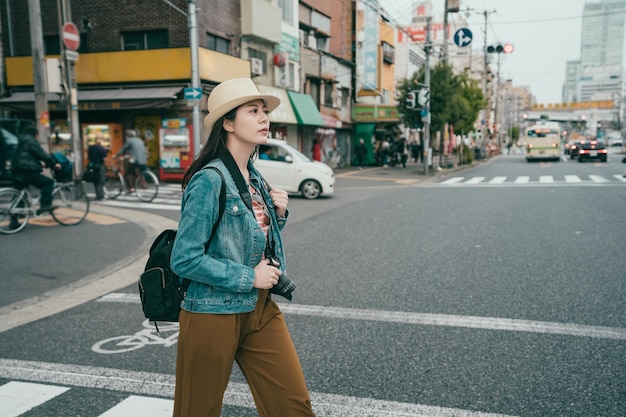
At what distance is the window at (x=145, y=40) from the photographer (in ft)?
71.7

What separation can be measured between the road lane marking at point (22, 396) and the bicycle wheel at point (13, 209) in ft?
21.5

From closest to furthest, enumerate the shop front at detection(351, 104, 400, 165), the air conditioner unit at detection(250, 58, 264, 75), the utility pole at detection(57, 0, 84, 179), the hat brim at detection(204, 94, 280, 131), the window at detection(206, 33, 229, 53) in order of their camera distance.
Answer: the hat brim at detection(204, 94, 280, 131), the utility pole at detection(57, 0, 84, 179), the window at detection(206, 33, 229, 53), the air conditioner unit at detection(250, 58, 264, 75), the shop front at detection(351, 104, 400, 165)

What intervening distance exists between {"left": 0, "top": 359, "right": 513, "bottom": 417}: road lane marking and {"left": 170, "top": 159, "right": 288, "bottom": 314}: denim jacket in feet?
4.70

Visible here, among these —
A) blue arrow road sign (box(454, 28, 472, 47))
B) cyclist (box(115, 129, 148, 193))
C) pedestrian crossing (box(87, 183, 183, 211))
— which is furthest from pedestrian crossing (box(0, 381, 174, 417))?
blue arrow road sign (box(454, 28, 472, 47))

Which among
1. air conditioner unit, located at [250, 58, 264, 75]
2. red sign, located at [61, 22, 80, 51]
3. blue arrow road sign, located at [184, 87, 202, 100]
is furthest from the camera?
air conditioner unit, located at [250, 58, 264, 75]

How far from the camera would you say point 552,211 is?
12.4 meters

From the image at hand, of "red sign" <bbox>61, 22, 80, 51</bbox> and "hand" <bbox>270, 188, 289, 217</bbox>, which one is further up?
"red sign" <bbox>61, 22, 80, 51</bbox>

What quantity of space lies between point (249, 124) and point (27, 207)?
8.89 meters

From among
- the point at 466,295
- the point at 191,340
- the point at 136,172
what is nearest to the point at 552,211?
the point at 466,295

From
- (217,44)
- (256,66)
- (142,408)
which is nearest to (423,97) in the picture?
(256,66)

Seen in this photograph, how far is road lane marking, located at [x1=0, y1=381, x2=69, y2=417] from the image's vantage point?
3322mm

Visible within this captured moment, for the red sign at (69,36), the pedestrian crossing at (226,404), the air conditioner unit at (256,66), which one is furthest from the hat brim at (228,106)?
the air conditioner unit at (256,66)

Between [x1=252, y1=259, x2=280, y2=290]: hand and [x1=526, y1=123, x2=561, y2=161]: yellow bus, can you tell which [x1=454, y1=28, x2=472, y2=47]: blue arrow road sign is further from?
[x1=252, y1=259, x2=280, y2=290]: hand

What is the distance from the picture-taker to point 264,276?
84.7 inches
